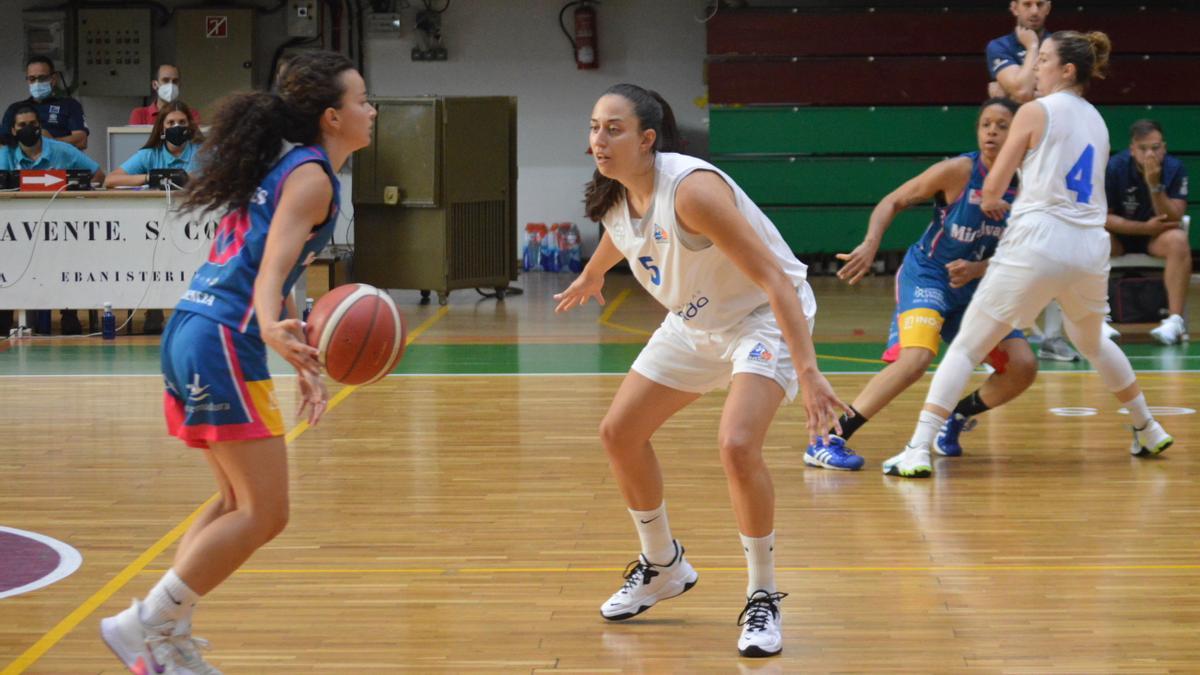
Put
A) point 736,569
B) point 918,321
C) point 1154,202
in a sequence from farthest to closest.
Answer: point 1154,202
point 918,321
point 736,569

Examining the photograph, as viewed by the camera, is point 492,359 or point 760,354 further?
point 492,359

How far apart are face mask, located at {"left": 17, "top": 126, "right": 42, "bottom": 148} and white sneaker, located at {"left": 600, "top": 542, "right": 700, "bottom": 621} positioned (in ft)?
26.8

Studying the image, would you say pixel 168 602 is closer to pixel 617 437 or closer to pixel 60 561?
pixel 617 437

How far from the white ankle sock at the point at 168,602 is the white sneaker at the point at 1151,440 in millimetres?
4399

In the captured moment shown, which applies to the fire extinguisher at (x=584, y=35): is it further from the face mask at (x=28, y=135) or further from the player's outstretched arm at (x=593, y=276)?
the player's outstretched arm at (x=593, y=276)

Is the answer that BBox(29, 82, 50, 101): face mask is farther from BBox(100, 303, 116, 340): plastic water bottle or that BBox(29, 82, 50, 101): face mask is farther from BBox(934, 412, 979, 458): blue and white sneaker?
BBox(934, 412, 979, 458): blue and white sneaker

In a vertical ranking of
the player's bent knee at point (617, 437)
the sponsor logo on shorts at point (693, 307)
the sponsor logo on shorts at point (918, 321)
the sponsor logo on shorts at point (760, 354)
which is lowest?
the player's bent knee at point (617, 437)

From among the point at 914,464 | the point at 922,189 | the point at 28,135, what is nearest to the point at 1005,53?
the point at 922,189

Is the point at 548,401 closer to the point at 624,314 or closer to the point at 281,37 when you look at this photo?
the point at 624,314

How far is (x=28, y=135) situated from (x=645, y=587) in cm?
826

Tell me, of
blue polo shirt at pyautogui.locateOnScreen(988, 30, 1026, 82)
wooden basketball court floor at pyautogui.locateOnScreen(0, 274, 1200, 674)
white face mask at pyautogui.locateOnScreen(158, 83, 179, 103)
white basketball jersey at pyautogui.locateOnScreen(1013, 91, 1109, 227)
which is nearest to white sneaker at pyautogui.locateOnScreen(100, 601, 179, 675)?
wooden basketball court floor at pyautogui.locateOnScreen(0, 274, 1200, 674)

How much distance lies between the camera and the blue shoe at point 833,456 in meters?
6.09

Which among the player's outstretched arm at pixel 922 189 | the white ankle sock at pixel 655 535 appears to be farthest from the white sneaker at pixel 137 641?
the player's outstretched arm at pixel 922 189

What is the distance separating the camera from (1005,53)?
29.0 feet
